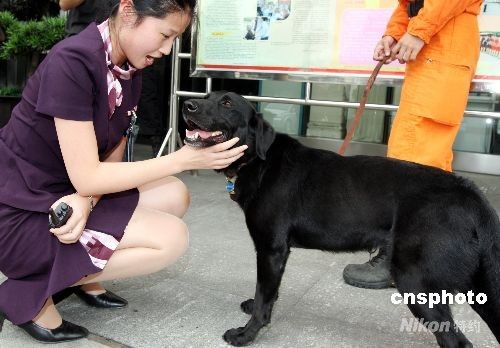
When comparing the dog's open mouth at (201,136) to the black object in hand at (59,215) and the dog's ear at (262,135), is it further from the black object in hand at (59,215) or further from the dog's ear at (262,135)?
the black object in hand at (59,215)

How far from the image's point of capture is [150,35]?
1.58 meters

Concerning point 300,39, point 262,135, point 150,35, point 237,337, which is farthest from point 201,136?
point 300,39

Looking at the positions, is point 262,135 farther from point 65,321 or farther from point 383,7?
point 383,7

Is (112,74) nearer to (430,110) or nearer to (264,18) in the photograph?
(430,110)

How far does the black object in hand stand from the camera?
159 cm

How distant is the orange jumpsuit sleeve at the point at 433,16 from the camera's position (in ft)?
6.55

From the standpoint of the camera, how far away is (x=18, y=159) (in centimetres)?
168

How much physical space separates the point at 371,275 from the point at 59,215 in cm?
143

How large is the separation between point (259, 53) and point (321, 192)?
233 centimetres

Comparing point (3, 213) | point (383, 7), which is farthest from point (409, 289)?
point (383, 7)

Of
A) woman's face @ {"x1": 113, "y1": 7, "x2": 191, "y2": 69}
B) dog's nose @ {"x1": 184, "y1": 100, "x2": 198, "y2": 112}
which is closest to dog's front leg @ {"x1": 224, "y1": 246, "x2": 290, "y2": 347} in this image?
dog's nose @ {"x1": 184, "y1": 100, "x2": 198, "y2": 112}

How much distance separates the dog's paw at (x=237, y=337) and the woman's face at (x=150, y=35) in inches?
40.7

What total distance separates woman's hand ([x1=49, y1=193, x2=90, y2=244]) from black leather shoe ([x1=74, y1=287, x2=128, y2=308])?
474 millimetres

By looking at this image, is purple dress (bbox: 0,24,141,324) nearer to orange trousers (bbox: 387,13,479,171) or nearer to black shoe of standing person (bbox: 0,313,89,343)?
black shoe of standing person (bbox: 0,313,89,343)
